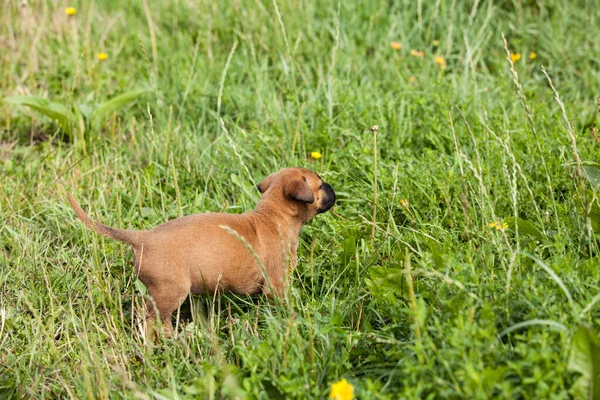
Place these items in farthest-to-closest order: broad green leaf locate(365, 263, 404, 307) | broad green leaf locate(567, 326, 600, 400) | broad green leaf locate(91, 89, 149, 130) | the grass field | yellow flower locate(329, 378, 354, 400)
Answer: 1. broad green leaf locate(91, 89, 149, 130)
2. broad green leaf locate(365, 263, 404, 307)
3. the grass field
4. yellow flower locate(329, 378, 354, 400)
5. broad green leaf locate(567, 326, 600, 400)

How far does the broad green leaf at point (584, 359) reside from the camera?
99.3 inches

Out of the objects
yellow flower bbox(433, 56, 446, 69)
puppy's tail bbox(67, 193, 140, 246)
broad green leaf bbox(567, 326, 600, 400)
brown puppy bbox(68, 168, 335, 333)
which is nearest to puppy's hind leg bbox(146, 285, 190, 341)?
brown puppy bbox(68, 168, 335, 333)

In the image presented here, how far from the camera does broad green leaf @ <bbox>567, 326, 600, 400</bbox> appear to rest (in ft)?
8.27

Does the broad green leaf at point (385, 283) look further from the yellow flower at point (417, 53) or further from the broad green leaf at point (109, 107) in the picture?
the yellow flower at point (417, 53)

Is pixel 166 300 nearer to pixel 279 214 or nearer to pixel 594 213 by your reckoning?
pixel 279 214

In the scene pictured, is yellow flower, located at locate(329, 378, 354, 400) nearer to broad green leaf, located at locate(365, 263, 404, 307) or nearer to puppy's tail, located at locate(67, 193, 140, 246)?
broad green leaf, located at locate(365, 263, 404, 307)

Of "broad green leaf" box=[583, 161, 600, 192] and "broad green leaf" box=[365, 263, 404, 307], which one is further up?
"broad green leaf" box=[583, 161, 600, 192]

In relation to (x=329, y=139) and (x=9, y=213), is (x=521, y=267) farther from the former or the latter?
(x=9, y=213)

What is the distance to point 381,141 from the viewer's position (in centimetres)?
495

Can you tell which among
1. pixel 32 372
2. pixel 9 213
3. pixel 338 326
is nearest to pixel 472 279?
pixel 338 326

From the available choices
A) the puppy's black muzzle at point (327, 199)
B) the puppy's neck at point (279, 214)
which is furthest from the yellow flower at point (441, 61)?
the puppy's neck at point (279, 214)

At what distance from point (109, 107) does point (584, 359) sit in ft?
12.9

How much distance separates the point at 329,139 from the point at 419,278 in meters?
1.66

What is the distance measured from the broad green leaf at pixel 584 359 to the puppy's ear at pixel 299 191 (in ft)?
5.41
